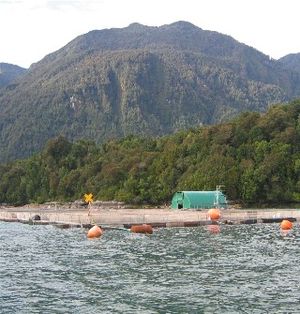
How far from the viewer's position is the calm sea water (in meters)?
31.7

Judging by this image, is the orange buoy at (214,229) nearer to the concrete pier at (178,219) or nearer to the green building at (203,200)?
the concrete pier at (178,219)

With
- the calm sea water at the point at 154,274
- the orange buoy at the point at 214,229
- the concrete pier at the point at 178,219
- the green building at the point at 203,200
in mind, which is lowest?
the calm sea water at the point at 154,274

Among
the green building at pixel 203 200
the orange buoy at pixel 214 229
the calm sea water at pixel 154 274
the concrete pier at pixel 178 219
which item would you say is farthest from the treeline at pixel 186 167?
the calm sea water at pixel 154 274

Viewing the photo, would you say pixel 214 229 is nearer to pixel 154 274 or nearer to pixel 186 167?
pixel 154 274

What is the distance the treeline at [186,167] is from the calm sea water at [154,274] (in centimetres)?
6052

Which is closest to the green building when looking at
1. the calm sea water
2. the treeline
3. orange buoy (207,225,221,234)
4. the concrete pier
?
the treeline

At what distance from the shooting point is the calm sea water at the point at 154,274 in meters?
31.7

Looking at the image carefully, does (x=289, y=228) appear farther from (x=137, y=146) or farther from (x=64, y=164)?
(x=64, y=164)

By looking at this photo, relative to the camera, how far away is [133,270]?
142 ft

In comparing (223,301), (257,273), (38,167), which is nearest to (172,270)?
(257,273)

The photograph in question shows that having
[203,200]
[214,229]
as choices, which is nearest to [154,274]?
[214,229]

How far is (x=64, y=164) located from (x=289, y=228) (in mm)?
124912

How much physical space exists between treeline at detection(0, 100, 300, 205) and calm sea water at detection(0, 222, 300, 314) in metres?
60.5

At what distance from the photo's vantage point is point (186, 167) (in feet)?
483
